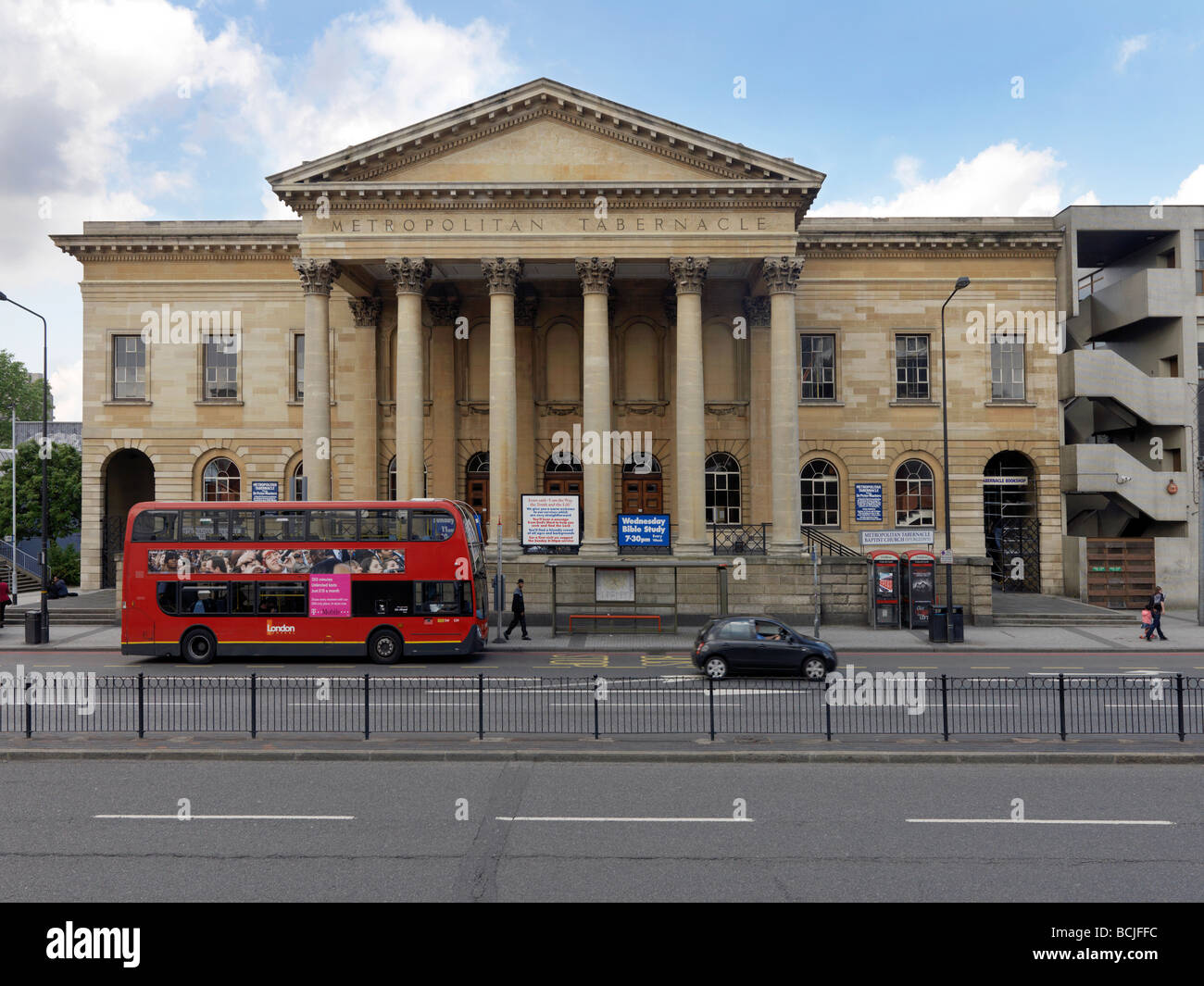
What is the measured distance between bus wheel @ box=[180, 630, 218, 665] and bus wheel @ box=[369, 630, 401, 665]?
4.49m

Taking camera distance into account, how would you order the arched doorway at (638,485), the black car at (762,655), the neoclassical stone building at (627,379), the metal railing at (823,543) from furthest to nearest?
the arched doorway at (638,485) < the neoclassical stone building at (627,379) < the metal railing at (823,543) < the black car at (762,655)

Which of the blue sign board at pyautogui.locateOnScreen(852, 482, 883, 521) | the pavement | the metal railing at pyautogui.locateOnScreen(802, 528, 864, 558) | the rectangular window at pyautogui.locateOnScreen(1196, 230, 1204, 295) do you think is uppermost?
the rectangular window at pyautogui.locateOnScreen(1196, 230, 1204, 295)

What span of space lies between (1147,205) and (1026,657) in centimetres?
2578

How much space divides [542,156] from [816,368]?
16612 millimetres

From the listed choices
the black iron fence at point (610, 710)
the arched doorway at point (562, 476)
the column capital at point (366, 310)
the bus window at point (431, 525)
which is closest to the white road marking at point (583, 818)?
the black iron fence at point (610, 710)

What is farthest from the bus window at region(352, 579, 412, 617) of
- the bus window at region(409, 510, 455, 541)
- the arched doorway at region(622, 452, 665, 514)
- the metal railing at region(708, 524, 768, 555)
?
the arched doorway at region(622, 452, 665, 514)

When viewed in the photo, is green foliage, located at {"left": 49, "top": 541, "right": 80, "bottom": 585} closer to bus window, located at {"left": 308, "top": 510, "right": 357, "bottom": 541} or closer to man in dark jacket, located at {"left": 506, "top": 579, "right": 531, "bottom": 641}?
bus window, located at {"left": 308, "top": 510, "right": 357, "bottom": 541}

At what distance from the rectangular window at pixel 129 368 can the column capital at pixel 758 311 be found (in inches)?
1154

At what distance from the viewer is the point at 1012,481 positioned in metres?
41.7

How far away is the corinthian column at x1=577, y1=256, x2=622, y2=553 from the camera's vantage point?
34.1m

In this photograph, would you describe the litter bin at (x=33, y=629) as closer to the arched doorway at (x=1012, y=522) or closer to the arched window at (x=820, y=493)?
the arched window at (x=820, y=493)

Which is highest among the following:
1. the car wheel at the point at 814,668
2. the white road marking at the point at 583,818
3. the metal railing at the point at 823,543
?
the metal railing at the point at 823,543

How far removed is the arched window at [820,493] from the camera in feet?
137
